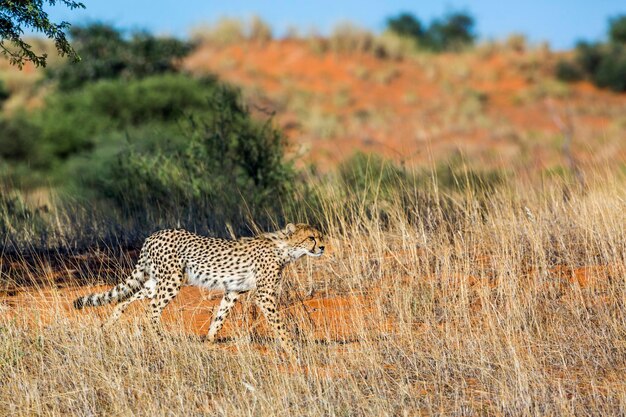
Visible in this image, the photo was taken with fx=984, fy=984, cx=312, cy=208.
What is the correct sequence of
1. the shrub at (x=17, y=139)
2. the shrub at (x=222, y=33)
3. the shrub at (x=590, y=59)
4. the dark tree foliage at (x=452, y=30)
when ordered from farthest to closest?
1. the dark tree foliage at (x=452, y=30)
2. the shrub at (x=222, y=33)
3. the shrub at (x=590, y=59)
4. the shrub at (x=17, y=139)

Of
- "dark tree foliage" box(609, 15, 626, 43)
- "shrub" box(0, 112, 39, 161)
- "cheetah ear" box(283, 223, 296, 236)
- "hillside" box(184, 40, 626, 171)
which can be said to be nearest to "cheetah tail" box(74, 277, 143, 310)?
"cheetah ear" box(283, 223, 296, 236)

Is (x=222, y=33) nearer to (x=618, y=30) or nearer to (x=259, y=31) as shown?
(x=259, y=31)

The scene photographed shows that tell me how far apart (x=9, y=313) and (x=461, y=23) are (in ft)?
153

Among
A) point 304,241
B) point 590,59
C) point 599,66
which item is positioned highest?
point 590,59

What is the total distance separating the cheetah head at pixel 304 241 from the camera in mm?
6949

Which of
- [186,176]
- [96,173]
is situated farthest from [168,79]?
[186,176]

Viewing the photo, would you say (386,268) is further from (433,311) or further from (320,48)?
(320,48)

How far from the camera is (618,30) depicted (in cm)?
4456

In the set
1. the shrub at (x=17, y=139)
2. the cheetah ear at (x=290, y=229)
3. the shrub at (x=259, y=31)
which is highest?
the shrub at (x=259, y=31)

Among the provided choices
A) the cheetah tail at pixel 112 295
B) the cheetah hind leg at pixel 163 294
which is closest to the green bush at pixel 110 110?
the cheetah tail at pixel 112 295

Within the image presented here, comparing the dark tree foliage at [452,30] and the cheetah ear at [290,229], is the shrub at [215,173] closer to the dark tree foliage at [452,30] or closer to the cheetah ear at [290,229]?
the cheetah ear at [290,229]

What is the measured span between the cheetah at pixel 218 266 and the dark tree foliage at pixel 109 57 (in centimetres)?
2033

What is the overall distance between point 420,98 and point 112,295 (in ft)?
98.3

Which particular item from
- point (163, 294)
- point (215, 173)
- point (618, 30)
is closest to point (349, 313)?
point (163, 294)
